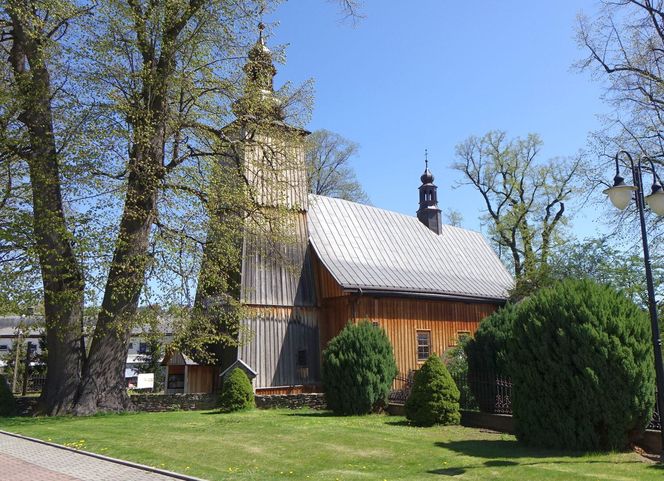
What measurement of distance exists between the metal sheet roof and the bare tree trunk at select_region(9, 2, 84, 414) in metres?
9.09

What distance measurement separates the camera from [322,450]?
408 inches

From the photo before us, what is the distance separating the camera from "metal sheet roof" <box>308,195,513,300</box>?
918 inches

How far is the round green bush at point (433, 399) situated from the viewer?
1393cm

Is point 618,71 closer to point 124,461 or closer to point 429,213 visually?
point 429,213

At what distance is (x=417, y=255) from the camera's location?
→ 27672mm

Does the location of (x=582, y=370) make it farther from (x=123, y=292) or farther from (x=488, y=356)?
(x=123, y=292)

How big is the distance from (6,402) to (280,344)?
892 cm

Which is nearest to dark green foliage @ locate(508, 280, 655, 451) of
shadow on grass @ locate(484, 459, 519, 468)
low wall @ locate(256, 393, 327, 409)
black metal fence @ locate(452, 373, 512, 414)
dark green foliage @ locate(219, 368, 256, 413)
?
shadow on grass @ locate(484, 459, 519, 468)

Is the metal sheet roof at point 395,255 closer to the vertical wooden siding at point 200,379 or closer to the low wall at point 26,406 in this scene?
the vertical wooden siding at point 200,379

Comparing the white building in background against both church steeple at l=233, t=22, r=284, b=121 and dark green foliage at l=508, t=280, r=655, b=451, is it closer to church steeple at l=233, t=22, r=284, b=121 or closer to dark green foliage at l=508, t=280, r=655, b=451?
church steeple at l=233, t=22, r=284, b=121

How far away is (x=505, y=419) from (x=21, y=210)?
14.7m

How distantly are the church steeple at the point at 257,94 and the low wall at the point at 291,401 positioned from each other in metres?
9.22

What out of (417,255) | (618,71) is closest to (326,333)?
(417,255)

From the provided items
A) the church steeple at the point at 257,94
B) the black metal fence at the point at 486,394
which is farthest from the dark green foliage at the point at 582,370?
the church steeple at the point at 257,94
